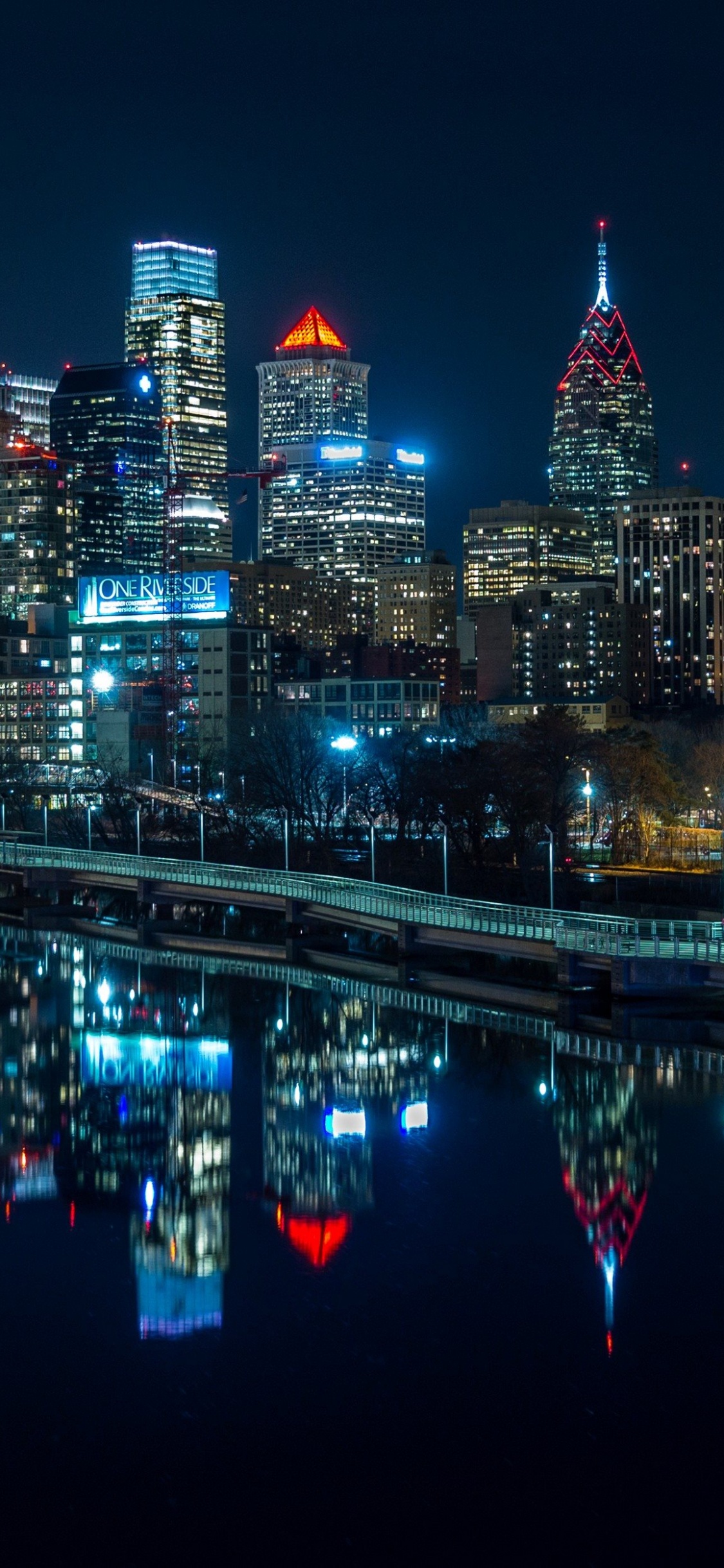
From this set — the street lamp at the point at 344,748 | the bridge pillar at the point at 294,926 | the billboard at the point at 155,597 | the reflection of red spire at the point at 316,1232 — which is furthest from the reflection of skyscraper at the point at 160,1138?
the billboard at the point at 155,597

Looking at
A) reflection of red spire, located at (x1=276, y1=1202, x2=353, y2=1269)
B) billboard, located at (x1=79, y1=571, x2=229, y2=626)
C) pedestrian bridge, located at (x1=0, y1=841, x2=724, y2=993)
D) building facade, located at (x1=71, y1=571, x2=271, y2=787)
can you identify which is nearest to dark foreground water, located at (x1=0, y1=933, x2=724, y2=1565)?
reflection of red spire, located at (x1=276, y1=1202, x2=353, y2=1269)

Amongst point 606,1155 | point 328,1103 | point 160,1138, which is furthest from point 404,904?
point 606,1155

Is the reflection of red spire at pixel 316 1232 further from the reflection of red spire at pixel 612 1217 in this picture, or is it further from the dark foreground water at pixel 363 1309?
the reflection of red spire at pixel 612 1217

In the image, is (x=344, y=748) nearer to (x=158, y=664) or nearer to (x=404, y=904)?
(x=158, y=664)

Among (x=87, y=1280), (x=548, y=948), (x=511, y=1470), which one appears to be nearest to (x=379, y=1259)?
(x=87, y=1280)

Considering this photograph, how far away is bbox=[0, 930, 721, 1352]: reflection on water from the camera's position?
3800 cm

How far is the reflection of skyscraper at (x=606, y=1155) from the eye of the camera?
37344mm

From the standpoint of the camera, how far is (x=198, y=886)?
8475 cm

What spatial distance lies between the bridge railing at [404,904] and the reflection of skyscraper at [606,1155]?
801cm

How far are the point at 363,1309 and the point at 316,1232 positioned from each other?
4376 mm

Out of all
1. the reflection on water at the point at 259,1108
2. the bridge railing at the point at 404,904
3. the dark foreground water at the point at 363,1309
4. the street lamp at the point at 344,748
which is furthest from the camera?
the street lamp at the point at 344,748

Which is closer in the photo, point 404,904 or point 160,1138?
point 160,1138

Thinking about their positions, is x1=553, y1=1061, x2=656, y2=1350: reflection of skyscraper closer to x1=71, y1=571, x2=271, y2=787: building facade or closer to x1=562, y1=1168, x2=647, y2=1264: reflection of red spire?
x1=562, y1=1168, x2=647, y2=1264: reflection of red spire

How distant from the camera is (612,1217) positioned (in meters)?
38.7
